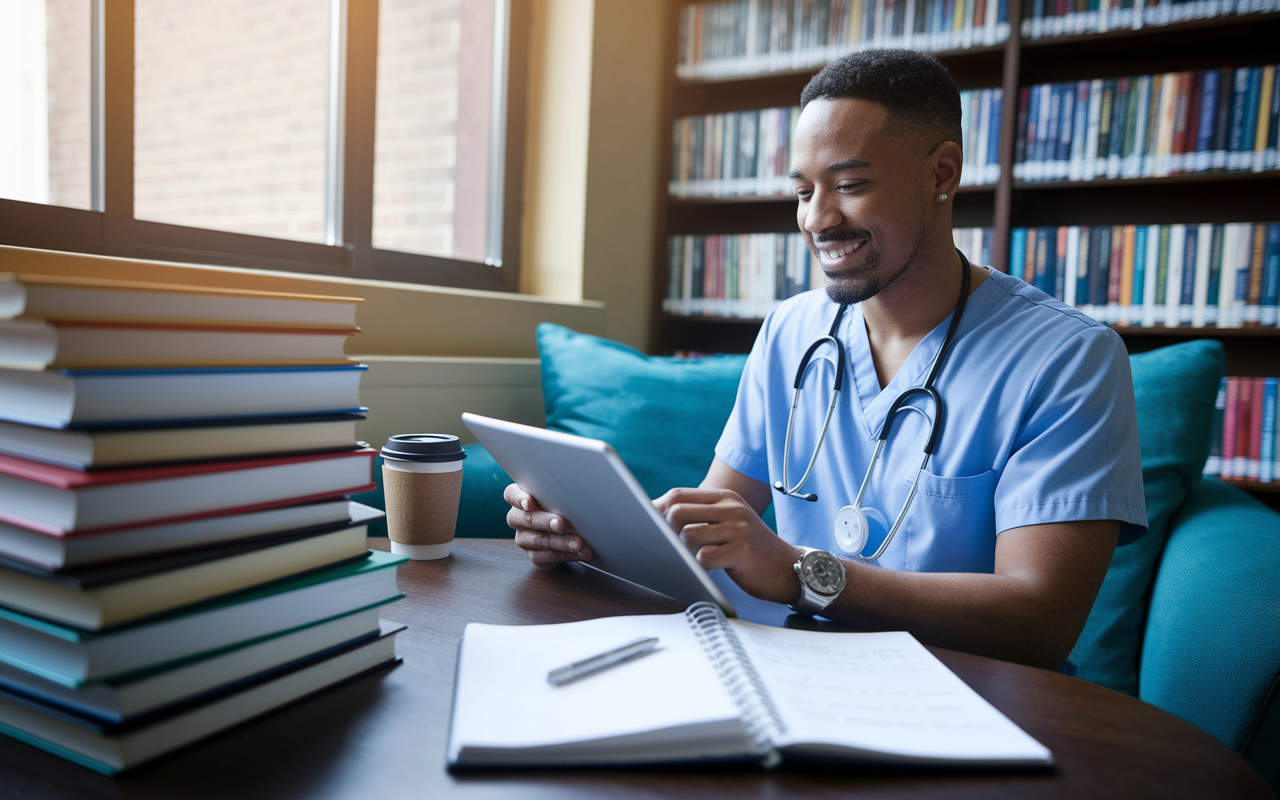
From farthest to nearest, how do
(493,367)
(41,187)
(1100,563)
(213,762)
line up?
(493,367) → (41,187) → (1100,563) → (213,762)

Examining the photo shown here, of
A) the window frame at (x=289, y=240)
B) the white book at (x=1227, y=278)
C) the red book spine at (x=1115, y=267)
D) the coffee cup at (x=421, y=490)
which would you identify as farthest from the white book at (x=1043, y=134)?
the coffee cup at (x=421, y=490)

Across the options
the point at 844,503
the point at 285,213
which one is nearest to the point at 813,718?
the point at 844,503

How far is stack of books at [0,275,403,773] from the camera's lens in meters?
0.44

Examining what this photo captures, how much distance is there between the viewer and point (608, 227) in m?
2.57

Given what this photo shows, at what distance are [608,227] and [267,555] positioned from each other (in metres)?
2.15

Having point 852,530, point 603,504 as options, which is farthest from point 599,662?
point 852,530

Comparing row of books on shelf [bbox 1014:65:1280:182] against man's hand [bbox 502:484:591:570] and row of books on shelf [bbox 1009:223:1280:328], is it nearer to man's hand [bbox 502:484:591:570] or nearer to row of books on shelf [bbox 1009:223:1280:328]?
row of books on shelf [bbox 1009:223:1280:328]

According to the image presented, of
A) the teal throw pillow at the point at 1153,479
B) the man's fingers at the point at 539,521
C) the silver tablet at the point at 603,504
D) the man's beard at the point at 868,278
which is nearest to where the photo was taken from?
the silver tablet at the point at 603,504

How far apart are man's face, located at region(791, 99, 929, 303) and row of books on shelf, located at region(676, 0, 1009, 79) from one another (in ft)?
4.49

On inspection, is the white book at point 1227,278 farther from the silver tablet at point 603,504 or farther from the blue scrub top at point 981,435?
the silver tablet at point 603,504

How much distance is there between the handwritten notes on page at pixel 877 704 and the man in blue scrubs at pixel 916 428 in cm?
16

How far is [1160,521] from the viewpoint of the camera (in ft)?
4.63

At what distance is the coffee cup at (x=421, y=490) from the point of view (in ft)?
3.03

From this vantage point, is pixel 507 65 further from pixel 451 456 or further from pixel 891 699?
pixel 891 699
